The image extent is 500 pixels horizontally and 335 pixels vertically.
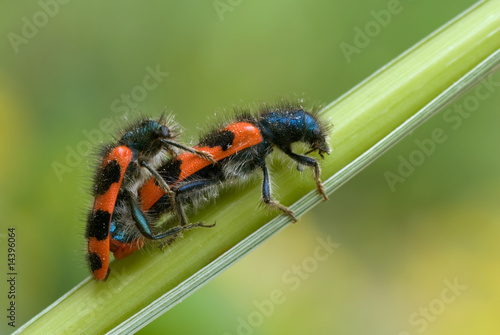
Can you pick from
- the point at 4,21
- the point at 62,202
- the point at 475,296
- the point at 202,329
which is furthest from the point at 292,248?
the point at 4,21

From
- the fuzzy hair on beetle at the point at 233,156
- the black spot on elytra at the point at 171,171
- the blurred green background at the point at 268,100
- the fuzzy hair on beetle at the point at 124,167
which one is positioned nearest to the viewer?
the fuzzy hair on beetle at the point at 124,167

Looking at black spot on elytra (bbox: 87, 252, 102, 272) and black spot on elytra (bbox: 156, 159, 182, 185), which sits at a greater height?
black spot on elytra (bbox: 87, 252, 102, 272)

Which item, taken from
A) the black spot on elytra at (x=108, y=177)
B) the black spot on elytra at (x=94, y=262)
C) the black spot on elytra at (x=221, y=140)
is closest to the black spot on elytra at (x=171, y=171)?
the black spot on elytra at (x=221, y=140)

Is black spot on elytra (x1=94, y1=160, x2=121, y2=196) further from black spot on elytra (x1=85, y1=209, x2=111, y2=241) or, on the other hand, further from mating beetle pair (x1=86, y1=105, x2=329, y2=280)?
black spot on elytra (x1=85, y1=209, x2=111, y2=241)

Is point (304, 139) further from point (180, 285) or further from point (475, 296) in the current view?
point (475, 296)

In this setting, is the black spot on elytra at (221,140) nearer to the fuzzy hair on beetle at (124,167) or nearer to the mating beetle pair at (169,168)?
the mating beetle pair at (169,168)

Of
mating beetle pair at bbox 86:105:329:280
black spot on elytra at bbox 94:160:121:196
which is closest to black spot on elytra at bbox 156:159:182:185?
mating beetle pair at bbox 86:105:329:280
